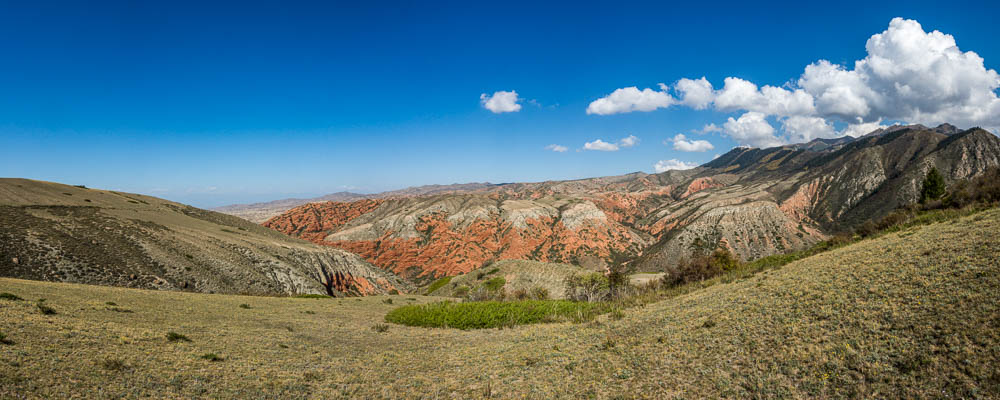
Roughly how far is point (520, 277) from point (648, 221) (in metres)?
164

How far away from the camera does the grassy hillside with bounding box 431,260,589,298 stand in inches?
1790

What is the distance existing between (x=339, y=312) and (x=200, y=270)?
18.5 metres

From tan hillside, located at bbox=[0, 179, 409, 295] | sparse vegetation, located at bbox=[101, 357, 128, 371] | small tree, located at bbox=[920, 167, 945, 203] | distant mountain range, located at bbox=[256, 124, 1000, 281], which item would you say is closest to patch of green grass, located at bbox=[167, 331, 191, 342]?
sparse vegetation, located at bbox=[101, 357, 128, 371]

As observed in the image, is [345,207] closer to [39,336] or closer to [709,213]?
[709,213]

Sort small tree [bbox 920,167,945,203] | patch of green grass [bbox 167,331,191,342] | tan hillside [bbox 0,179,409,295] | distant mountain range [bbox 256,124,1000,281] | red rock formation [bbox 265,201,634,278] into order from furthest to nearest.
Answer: red rock formation [bbox 265,201,634,278] → distant mountain range [bbox 256,124,1000,281] → small tree [bbox 920,167,945,203] → tan hillside [bbox 0,179,409,295] → patch of green grass [bbox 167,331,191,342]

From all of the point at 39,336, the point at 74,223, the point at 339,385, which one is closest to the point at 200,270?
the point at 74,223

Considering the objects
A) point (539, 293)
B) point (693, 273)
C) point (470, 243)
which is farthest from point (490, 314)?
point (470, 243)

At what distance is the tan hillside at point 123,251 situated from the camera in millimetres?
24922

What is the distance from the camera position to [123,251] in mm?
29094

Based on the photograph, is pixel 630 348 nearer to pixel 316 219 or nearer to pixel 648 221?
pixel 316 219

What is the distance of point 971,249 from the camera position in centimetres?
1211

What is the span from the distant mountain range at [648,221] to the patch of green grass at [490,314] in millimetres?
101984

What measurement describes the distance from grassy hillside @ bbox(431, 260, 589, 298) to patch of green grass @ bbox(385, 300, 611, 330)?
70.4ft

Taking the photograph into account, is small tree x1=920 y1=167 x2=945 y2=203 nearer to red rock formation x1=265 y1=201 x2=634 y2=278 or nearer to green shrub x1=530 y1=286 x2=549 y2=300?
green shrub x1=530 y1=286 x2=549 y2=300
